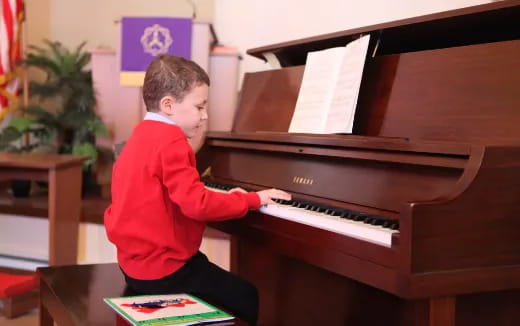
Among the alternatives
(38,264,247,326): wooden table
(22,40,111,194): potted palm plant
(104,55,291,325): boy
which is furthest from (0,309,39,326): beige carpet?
(104,55,291,325): boy

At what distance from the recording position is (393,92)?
1.96 m

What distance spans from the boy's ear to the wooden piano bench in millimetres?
1791

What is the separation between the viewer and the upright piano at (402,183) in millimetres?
1359

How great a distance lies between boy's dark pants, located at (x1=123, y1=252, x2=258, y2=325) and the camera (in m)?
1.83

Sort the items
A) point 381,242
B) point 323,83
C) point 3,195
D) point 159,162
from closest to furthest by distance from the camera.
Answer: point 381,242 < point 159,162 < point 323,83 < point 3,195

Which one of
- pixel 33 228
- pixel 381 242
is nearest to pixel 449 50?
pixel 381 242

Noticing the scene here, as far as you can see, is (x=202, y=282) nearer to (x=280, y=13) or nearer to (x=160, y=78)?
(x=160, y=78)

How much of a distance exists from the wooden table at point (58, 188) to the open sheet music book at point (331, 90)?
5.19 feet

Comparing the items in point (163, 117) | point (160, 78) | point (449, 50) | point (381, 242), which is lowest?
point (381, 242)

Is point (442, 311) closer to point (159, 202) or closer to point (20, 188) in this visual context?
point (159, 202)

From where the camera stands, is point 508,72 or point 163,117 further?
point 163,117

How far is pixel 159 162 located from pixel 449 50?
954mm

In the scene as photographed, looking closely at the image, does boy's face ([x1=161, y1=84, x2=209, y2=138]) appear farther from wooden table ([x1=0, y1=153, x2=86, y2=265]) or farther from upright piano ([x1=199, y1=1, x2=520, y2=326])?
wooden table ([x1=0, y1=153, x2=86, y2=265])

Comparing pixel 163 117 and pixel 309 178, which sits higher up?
pixel 163 117
